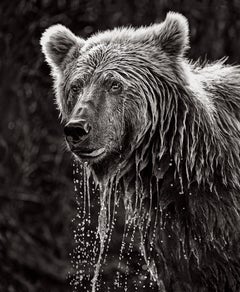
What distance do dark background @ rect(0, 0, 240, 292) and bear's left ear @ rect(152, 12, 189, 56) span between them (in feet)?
13.8

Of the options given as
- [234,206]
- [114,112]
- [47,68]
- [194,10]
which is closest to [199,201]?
[234,206]

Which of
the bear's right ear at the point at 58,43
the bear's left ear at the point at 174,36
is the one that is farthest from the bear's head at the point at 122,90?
the bear's right ear at the point at 58,43

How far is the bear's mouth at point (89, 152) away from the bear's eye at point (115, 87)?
0.33m

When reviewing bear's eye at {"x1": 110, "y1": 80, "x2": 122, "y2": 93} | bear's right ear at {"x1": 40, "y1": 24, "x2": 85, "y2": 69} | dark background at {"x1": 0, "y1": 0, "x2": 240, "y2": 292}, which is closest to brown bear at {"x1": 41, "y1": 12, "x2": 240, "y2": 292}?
bear's eye at {"x1": 110, "y1": 80, "x2": 122, "y2": 93}

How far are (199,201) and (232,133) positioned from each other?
1.39 ft

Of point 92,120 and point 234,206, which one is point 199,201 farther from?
point 92,120

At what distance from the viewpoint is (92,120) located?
4949 mm

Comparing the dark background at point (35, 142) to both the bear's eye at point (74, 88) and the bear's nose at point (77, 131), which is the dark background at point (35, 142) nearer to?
the bear's eye at point (74, 88)

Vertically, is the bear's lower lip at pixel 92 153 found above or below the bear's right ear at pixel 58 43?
below

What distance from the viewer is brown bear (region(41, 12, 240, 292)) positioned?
506 cm

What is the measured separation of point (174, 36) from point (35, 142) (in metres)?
4.88

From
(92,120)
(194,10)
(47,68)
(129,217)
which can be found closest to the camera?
(92,120)

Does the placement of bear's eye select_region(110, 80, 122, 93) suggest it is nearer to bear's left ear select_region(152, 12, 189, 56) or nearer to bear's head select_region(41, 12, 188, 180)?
bear's head select_region(41, 12, 188, 180)

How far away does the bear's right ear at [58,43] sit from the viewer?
561 centimetres
